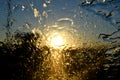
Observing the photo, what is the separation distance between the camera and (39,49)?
957 inches

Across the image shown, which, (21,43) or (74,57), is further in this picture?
(74,57)

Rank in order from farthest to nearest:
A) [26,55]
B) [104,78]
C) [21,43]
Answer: [104,78] < [21,43] < [26,55]

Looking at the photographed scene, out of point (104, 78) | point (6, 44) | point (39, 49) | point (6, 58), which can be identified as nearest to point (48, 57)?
point (39, 49)

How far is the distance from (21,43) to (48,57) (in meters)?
3.51

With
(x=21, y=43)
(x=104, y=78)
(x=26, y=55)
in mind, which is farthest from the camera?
(x=104, y=78)

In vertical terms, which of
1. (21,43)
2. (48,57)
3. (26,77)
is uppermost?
(21,43)

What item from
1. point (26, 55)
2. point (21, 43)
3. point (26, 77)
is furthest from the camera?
point (21, 43)

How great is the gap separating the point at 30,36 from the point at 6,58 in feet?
14.1

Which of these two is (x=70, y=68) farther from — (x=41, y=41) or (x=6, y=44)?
(x=6, y=44)

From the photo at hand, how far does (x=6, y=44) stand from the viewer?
89.2 ft

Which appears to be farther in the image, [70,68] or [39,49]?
[70,68]

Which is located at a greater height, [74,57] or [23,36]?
[23,36]

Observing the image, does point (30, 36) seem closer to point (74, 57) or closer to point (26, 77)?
point (74, 57)

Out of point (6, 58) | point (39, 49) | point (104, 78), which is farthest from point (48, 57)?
point (104, 78)
